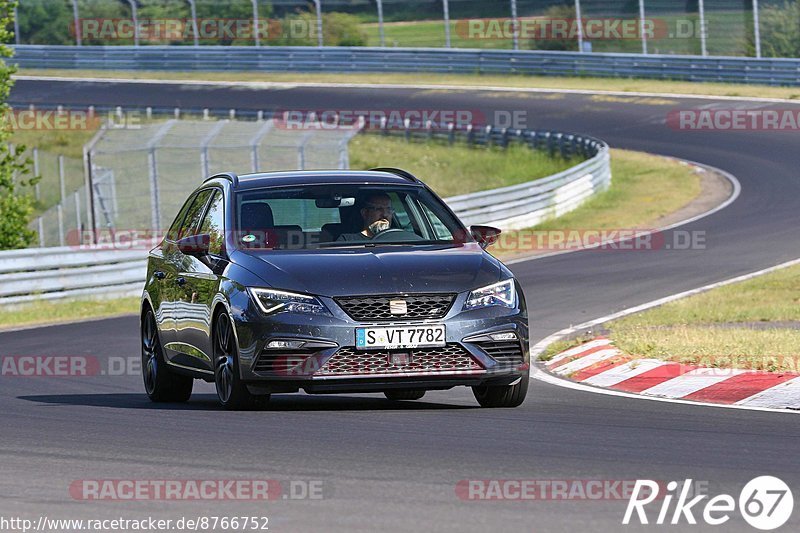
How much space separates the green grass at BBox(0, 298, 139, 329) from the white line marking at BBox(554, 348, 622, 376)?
950 cm

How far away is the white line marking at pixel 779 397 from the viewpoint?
31.0ft

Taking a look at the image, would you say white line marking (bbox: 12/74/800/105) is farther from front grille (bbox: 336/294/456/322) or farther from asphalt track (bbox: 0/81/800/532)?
front grille (bbox: 336/294/456/322)

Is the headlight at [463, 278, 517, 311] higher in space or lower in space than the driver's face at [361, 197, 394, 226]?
lower

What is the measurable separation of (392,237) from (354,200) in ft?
1.31

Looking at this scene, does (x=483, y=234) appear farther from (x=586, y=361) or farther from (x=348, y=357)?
(x=586, y=361)

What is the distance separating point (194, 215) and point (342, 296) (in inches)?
101

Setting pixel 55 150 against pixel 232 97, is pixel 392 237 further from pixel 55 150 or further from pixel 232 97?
pixel 232 97

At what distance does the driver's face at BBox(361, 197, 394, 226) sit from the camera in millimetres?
10141

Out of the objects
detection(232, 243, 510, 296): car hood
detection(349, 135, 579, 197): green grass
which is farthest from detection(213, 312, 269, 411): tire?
detection(349, 135, 579, 197): green grass

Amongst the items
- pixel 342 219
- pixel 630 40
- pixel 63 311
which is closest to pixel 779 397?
pixel 342 219

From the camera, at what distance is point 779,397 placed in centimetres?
967

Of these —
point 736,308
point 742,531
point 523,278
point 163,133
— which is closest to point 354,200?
point 742,531

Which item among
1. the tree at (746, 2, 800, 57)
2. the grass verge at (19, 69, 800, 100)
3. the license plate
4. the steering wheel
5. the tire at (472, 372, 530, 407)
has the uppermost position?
the steering wheel

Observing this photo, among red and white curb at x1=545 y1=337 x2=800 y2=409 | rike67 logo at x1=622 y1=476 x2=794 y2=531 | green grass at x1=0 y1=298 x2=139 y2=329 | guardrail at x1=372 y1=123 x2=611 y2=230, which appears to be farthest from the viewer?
guardrail at x1=372 y1=123 x2=611 y2=230
